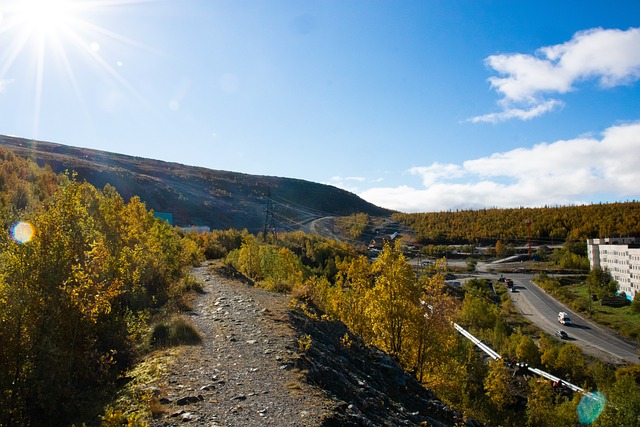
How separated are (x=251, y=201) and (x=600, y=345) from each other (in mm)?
99565

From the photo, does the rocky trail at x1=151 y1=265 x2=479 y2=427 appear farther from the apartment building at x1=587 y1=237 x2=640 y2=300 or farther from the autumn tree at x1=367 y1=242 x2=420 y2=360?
the apartment building at x1=587 y1=237 x2=640 y2=300

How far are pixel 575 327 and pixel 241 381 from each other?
2444 inches

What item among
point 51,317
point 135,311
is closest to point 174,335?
point 135,311

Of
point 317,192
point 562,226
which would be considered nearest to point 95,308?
point 562,226

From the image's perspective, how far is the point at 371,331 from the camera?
79.5 feet

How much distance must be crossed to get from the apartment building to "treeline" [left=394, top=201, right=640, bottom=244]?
1445 inches

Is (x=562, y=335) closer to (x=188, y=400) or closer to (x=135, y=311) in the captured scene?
(x=135, y=311)

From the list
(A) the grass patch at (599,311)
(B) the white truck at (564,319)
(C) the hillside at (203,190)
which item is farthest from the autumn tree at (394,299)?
(A) the grass patch at (599,311)

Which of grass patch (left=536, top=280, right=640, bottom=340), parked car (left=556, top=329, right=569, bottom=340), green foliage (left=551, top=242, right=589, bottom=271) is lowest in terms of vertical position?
parked car (left=556, top=329, right=569, bottom=340)

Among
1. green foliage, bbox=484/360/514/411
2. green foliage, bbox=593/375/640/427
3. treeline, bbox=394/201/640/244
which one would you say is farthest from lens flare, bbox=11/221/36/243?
treeline, bbox=394/201/640/244

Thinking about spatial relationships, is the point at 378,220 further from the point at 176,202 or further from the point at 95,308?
the point at 95,308

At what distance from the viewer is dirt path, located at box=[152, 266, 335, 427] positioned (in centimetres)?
804

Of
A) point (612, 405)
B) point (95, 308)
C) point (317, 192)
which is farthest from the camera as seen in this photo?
point (317, 192)

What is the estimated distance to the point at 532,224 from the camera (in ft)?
470
